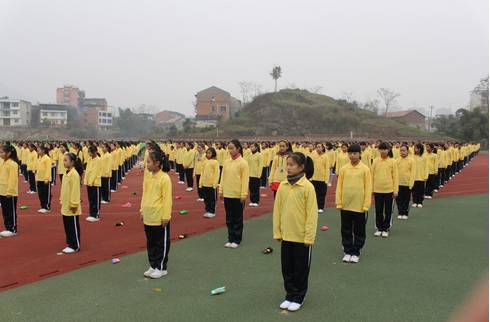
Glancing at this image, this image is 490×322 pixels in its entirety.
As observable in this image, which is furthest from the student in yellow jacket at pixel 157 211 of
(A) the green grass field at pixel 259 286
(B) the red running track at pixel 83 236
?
(B) the red running track at pixel 83 236

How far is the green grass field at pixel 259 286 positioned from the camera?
177 inches

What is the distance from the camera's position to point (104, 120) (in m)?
88.9

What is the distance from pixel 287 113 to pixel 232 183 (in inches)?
2479

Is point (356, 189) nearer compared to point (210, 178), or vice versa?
point (356, 189)

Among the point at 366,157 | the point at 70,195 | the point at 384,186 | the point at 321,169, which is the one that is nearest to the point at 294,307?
the point at 384,186

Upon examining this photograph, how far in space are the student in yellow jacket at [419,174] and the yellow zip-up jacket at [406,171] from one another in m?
1.69

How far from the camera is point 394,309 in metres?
4.54

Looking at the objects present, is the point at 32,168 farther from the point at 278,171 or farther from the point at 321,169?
the point at 321,169

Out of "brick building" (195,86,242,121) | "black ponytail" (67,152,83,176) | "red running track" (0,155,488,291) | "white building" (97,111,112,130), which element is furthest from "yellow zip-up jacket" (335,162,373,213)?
"white building" (97,111,112,130)

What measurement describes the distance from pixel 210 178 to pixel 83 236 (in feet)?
9.31

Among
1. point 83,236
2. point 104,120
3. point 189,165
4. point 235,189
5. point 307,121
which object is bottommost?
point 83,236

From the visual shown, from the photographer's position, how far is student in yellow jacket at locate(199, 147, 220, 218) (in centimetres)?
917

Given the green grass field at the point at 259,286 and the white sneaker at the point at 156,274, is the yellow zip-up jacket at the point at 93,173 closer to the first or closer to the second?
the green grass field at the point at 259,286

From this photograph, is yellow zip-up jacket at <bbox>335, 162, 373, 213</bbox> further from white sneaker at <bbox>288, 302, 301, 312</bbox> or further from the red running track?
the red running track
